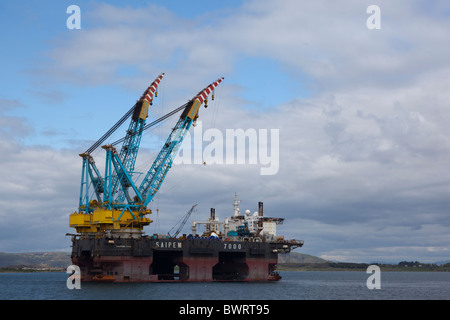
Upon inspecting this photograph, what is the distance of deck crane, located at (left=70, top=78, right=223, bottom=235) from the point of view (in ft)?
259

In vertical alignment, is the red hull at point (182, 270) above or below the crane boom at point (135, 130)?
below

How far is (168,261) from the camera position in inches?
3541

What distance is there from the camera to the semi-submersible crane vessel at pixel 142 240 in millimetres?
74388

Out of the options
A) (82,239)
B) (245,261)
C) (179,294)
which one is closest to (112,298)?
(179,294)

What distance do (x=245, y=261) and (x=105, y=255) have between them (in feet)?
72.4

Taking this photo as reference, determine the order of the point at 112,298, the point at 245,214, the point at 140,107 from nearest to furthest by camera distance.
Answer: the point at 112,298 → the point at 140,107 → the point at 245,214

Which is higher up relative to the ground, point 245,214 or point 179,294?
point 245,214

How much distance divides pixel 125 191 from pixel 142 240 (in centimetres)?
982

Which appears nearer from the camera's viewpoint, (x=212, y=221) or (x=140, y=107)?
(x=140, y=107)

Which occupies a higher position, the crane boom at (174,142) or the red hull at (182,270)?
the crane boom at (174,142)

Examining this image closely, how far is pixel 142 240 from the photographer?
75.2m

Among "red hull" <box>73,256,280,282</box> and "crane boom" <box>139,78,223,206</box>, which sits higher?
"crane boom" <box>139,78,223,206</box>
